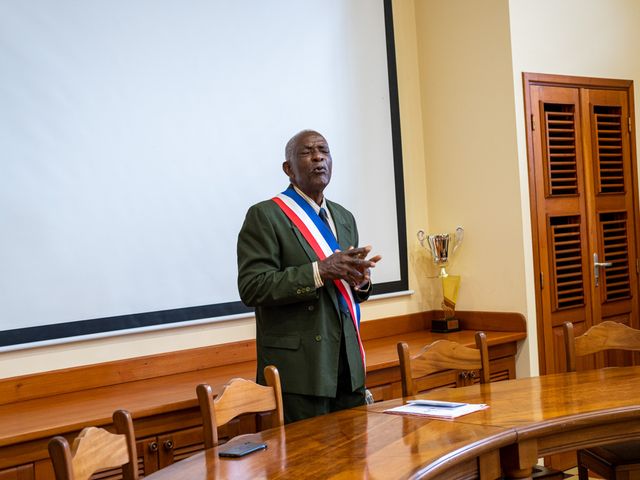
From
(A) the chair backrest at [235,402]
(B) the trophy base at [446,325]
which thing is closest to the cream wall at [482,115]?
(B) the trophy base at [446,325]

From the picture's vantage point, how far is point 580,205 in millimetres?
4523

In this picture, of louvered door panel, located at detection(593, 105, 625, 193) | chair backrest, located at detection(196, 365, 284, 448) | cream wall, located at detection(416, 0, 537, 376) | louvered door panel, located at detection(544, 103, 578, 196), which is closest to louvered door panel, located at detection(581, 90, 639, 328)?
louvered door panel, located at detection(593, 105, 625, 193)

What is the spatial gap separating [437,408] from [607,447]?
0.82 metres

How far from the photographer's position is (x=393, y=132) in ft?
15.1

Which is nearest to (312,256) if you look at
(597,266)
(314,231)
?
(314,231)

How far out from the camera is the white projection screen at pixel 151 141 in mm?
3221

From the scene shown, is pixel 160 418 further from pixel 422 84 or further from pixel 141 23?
pixel 422 84

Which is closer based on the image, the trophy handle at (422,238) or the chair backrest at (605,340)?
the chair backrest at (605,340)

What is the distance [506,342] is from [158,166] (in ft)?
6.52

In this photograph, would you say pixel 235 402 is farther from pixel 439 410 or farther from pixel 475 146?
pixel 475 146

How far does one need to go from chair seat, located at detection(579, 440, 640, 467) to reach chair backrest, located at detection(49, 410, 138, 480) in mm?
1694

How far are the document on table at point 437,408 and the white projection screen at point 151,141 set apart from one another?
1.44 m

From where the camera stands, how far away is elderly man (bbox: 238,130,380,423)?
2.76 meters

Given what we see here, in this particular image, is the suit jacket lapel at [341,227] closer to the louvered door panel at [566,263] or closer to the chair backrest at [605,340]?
the chair backrest at [605,340]
